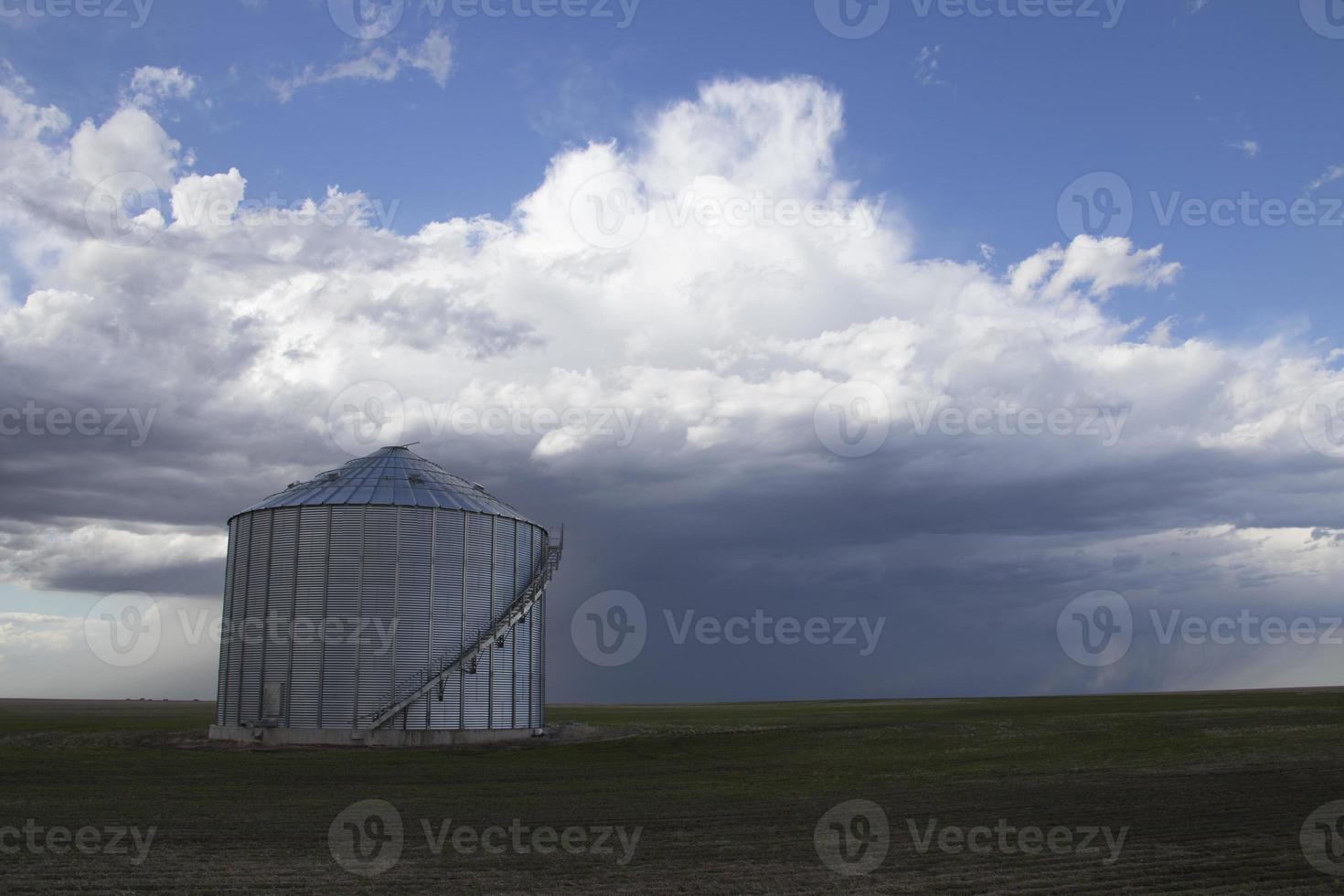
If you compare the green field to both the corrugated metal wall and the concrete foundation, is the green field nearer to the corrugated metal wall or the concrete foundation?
the concrete foundation

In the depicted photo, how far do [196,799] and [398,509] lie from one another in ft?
80.8

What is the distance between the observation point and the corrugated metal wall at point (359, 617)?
53875mm

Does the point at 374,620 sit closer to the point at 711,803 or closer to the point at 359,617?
the point at 359,617

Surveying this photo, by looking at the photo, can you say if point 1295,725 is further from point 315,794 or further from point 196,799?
point 196,799

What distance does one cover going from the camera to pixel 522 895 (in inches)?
728

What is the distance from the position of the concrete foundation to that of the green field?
1371 millimetres

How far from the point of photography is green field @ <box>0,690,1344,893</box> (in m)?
19.9

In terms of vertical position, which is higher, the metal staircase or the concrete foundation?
the metal staircase

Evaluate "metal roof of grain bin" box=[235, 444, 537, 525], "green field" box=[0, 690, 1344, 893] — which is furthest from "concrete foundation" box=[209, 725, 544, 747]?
"metal roof of grain bin" box=[235, 444, 537, 525]

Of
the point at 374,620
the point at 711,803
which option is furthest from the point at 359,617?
the point at 711,803

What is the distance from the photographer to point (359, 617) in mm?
54281

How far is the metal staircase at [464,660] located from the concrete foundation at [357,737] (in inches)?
27.8

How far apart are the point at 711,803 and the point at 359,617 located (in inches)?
1093

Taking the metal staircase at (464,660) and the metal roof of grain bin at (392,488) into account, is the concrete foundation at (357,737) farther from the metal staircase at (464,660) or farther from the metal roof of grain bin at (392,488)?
the metal roof of grain bin at (392,488)
